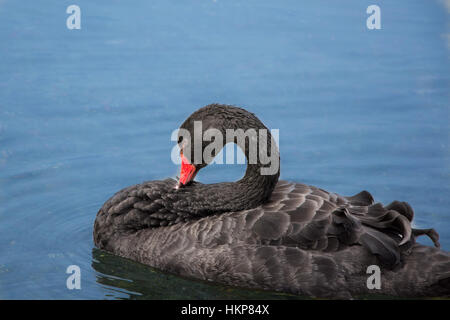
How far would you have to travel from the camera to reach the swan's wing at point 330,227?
494cm

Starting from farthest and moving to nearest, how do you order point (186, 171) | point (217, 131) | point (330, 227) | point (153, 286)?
point (186, 171), point (217, 131), point (153, 286), point (330, 227)

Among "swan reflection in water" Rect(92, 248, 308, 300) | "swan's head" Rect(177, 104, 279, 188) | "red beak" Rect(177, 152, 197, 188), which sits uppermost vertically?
"swan's head" Rect(177, 104, 279, 188)

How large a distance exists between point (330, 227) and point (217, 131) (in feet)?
3.37

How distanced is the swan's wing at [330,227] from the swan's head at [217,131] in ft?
1.36

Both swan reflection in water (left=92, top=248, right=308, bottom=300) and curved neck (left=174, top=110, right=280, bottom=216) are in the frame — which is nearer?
swan reflection in water (left=92, top=248, right=308, bottom=300)

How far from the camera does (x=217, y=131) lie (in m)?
5.38

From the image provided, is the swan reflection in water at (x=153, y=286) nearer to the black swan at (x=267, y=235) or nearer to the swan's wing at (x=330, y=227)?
the black swan at (x=267, y=235)

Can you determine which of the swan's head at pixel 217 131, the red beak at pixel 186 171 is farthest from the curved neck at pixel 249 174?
the red beak at pixel 186 171

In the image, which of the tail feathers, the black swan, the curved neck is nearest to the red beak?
the black swan

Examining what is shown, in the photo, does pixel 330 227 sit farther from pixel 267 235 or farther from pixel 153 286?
pixel 153 286

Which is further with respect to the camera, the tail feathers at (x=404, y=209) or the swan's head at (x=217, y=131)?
the swan's head at (x=217, y=131)

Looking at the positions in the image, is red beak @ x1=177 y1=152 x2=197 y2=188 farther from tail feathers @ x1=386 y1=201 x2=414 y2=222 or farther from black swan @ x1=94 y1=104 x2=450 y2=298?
tail feathers @ x1=386 y1=201 x2=414 y2=222

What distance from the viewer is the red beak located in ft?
18.0

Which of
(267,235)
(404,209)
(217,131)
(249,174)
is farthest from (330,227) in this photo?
(217,131)
